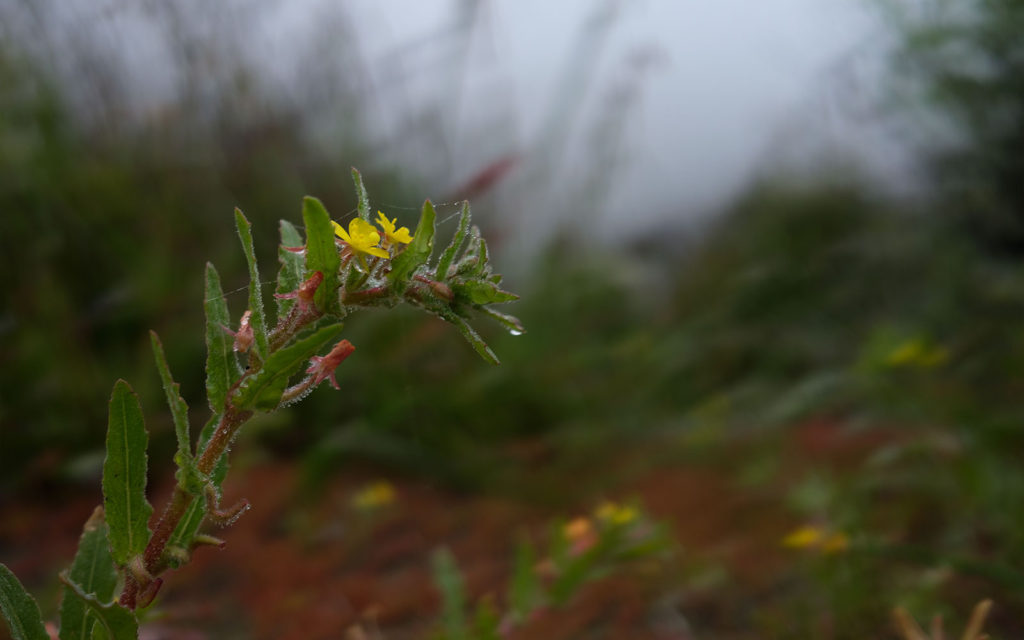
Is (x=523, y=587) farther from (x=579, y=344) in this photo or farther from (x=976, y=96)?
(x=976, y=96)

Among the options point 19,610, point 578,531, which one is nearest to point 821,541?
point 578,531

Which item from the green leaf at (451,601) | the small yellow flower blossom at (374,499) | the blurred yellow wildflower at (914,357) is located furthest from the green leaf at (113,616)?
the blurred yellow wildflower at (914,357)

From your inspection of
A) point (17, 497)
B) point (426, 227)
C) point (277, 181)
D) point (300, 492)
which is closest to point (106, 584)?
point (426, 227)

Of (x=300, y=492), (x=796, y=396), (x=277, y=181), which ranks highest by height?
(x=277, y=181)

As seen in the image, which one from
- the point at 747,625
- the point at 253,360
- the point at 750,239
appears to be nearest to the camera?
the point at 253,360

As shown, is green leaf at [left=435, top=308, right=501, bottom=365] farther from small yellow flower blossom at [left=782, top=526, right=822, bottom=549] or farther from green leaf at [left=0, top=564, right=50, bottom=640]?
small yellow flower blossom at [left=782, top=526, right=822, bottom=549]

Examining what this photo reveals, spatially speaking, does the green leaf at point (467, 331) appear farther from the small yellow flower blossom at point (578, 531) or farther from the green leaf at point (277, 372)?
the small yellow flower blossom at point (578, 531)

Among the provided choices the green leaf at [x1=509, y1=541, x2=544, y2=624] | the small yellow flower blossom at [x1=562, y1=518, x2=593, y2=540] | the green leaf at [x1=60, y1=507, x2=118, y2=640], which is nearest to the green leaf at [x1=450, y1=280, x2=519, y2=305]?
the green leaf at [x1=60, y1=507, x2=118, y2=640]

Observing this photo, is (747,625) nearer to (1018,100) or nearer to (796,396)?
(796,396)
